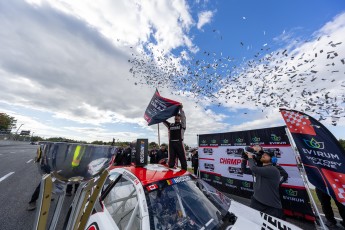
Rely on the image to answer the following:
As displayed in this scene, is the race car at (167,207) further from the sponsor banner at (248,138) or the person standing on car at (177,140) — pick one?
the sponsor banner at (248,138)

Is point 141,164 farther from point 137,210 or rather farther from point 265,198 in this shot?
point 265,198

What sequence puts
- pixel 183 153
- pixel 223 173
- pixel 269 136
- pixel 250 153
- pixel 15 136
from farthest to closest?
pixel 15 136
pixel 223 173
pixel 269 136
pixel 183 153
pixel 250 153

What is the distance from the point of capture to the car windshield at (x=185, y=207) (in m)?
2.13

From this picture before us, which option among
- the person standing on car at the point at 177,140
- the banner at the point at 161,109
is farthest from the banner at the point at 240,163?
the banner at the point at 161,109

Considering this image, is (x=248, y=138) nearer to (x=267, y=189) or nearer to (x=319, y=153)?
(x=319, y=153)

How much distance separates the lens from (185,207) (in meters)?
2.35

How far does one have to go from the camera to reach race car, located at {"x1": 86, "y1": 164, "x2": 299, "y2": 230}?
2158mm

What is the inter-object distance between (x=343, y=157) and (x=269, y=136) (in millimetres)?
3026

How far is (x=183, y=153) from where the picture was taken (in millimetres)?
4648

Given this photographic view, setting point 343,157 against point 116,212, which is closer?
point 116,212

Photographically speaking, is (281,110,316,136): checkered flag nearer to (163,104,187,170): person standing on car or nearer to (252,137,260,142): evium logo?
(163,104,187,170): person standing on car

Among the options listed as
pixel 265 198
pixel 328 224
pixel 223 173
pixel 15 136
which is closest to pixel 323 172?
pixel 265 198

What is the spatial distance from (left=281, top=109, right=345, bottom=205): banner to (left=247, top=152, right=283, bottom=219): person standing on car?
40.4 inches

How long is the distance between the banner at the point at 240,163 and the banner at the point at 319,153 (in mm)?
1165
